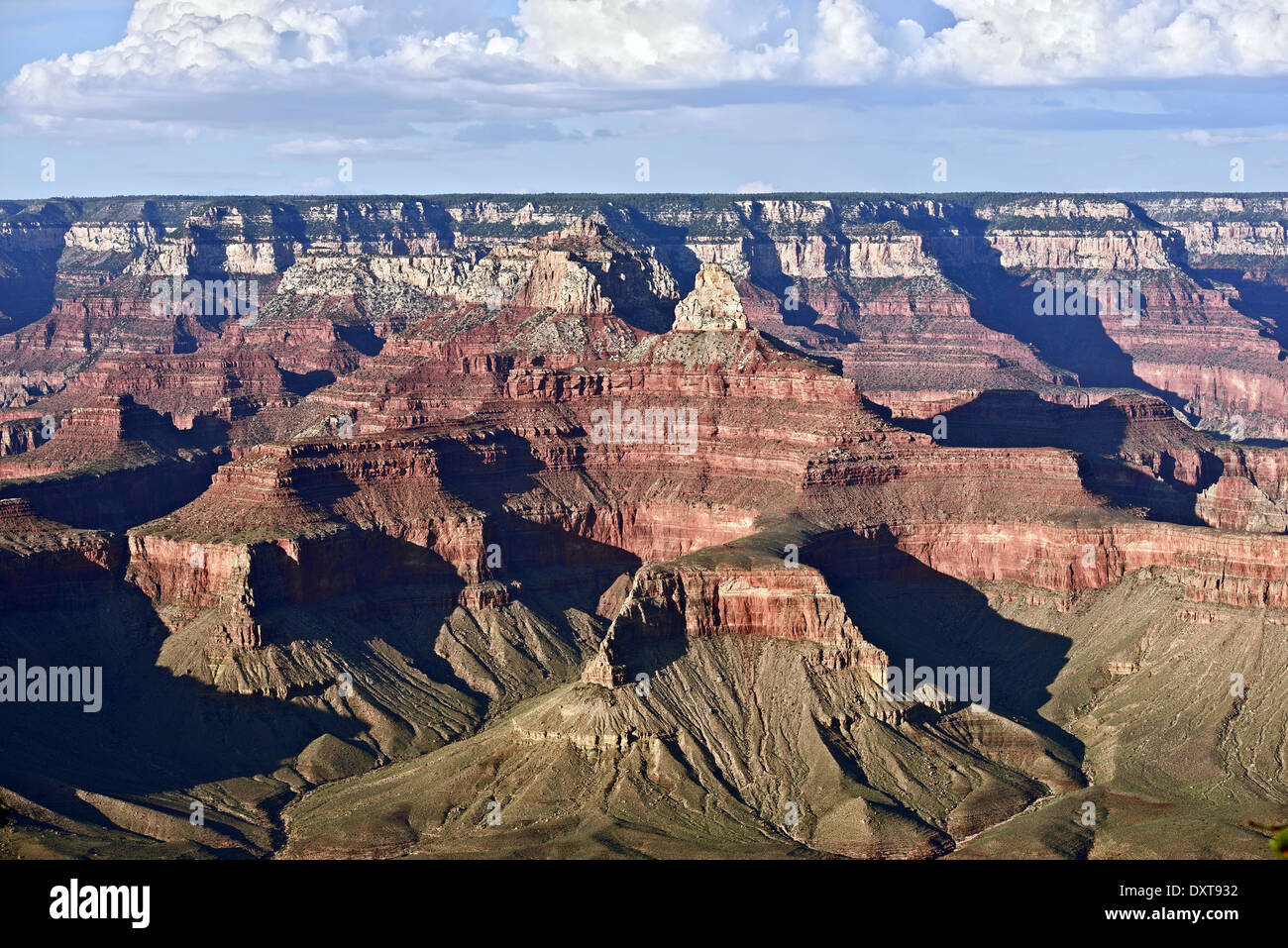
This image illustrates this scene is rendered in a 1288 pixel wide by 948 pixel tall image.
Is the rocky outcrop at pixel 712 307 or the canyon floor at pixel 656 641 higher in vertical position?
the rocky outcrop at pixel 712 307

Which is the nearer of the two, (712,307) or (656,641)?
(656,641)

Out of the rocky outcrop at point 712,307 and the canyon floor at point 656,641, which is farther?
the rocky outcrop at point 712,307

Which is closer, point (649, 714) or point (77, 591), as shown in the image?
Answer: point (649, 714)

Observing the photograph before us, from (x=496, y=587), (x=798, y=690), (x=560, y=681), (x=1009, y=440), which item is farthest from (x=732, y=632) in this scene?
(x=1009, y=440)

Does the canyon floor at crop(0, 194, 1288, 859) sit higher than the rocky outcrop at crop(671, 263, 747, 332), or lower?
lower

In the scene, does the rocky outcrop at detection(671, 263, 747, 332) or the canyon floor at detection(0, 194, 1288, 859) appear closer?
the canyon floor at detection(0, 194, 1288, 859)

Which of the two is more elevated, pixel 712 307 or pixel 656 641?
pixel 712 307
